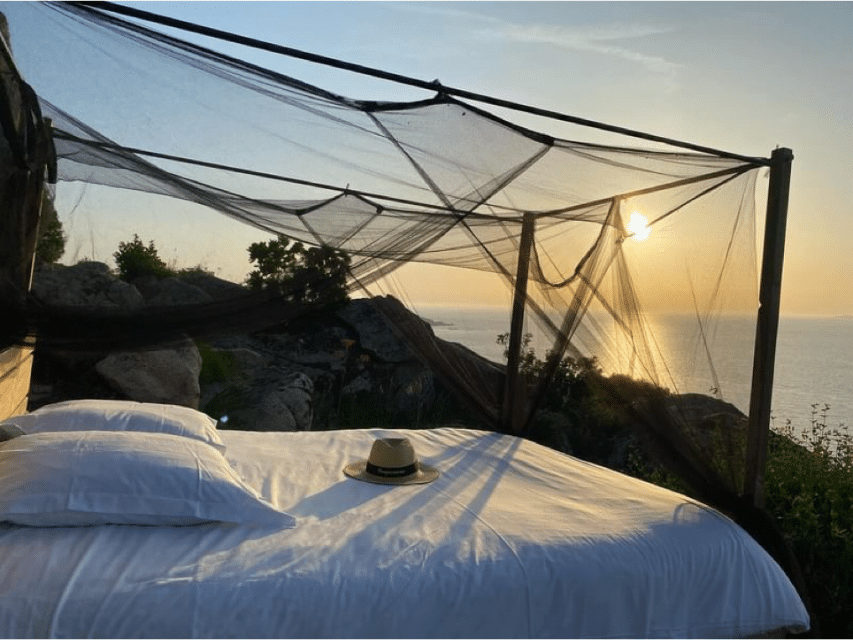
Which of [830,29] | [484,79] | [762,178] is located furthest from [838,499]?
[484,79]

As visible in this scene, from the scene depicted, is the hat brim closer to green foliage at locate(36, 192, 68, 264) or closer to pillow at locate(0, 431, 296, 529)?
pillow at locate(0, 431, 296, 529)

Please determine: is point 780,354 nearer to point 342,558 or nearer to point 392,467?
point 392,467

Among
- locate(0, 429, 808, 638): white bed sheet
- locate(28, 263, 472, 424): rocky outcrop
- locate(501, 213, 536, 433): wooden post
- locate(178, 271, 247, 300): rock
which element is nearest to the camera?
locate(0, 429, 808, 638): white bed sheet

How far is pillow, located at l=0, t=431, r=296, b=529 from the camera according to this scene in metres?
1.86

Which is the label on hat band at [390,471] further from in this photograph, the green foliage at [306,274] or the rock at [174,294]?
the rock at [174,294]

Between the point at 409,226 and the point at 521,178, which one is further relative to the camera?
the point at 409,226

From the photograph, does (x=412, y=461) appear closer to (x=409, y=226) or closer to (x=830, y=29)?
(x=409, y=226)

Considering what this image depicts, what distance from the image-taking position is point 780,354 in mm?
3098

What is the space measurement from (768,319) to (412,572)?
1.75m

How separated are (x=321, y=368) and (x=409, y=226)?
11.8 feet

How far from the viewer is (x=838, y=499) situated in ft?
10.3

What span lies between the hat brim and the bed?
61 mm

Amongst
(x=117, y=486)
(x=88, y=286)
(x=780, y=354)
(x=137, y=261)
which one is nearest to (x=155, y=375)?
(x=88, y=286)

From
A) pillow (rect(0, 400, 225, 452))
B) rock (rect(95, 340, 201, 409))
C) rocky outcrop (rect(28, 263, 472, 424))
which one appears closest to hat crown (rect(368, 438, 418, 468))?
pillow (rect(0, 400, 225, 452))
